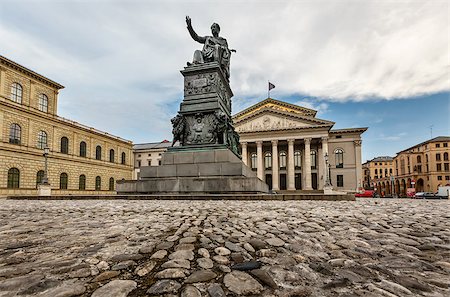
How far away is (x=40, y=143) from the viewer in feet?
104

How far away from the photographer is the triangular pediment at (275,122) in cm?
4416

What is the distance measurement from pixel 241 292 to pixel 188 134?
940 centimetres

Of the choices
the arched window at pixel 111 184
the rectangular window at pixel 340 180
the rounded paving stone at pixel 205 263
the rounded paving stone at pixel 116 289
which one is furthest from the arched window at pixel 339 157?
the rounded paving stone at pixel 116 289

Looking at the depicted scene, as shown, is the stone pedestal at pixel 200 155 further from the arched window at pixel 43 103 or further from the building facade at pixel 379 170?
the building facade at pixel 379 170

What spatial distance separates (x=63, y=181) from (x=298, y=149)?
41.2 metres

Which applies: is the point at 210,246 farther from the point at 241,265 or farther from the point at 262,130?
the point at 262,130

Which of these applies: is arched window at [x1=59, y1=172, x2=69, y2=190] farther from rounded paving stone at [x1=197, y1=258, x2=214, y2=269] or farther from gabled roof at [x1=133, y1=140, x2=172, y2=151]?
rounded paving stone at [x1=197, y1=258, x2=214, y2=269]

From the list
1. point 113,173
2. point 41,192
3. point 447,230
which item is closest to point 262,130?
point 113,173

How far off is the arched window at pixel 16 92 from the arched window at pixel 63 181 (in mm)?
11233

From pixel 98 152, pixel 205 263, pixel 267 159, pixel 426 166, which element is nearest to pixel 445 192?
pixel 267 159

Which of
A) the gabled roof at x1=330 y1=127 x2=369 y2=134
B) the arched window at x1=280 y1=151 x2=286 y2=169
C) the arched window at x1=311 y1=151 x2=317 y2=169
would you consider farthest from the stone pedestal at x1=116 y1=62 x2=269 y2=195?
the gabled roof at x1=330 y1=127 x2=369 y2=134

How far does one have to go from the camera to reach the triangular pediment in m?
44.2

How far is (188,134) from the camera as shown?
10.5m

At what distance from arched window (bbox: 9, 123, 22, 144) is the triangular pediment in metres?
33.1
